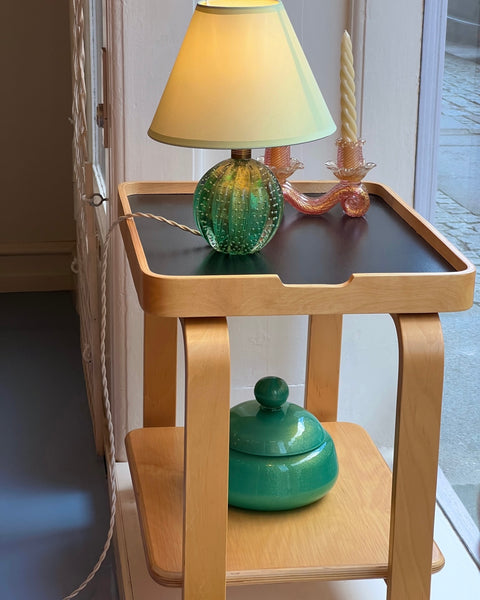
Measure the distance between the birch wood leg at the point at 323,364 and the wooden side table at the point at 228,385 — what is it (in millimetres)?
231

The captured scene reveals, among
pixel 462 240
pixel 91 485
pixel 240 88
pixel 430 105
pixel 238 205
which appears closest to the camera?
pixel 240 88

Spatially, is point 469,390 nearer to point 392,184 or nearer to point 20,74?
point 392,184

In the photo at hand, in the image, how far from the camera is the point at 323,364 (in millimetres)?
1965

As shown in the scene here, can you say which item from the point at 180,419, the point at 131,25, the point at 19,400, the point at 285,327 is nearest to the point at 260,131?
the point at 131,25

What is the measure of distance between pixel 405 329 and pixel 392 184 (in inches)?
33.9

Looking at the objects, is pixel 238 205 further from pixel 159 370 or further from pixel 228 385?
pixel 159 370

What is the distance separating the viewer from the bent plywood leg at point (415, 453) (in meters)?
1.33

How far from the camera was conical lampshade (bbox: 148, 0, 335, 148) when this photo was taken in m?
1.29

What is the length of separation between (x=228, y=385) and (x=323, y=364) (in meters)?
0.68

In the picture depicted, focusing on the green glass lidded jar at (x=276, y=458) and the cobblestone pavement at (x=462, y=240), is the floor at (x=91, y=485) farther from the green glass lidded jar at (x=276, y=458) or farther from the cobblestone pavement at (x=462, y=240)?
the green glass lidded jar at (x=276, y=458)

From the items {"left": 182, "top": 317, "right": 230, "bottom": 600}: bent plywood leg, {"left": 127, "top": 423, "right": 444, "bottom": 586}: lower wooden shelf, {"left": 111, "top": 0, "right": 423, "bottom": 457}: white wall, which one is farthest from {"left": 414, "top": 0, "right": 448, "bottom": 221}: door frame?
{"left": 182, "top": 317, "right": 230, "bottom": 600}: bent plywood leg

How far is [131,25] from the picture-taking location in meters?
1.95

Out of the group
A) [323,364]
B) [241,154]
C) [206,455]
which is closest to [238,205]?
[241,154]

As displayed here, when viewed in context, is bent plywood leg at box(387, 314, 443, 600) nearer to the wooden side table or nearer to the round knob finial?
the wooden side table
